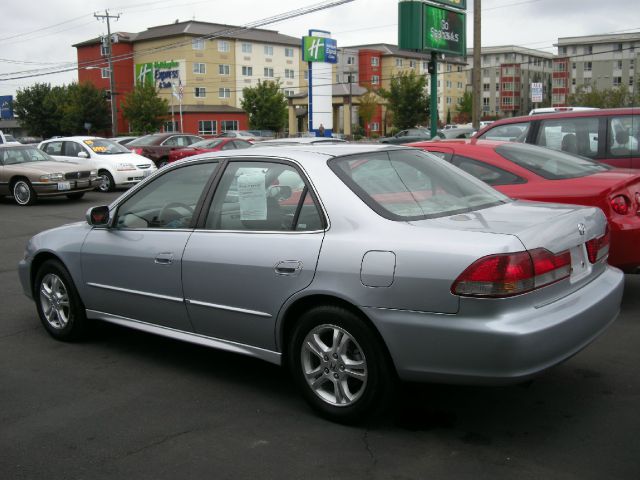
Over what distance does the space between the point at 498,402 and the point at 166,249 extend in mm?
2323

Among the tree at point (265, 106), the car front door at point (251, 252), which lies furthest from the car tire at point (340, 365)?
the tree at point (265, 106)

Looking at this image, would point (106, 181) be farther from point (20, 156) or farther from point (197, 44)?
point (197, 44)

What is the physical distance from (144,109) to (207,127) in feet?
41.0

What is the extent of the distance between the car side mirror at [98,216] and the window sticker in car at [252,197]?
1296mm

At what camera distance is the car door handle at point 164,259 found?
4.65m

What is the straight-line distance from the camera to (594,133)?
8469 millimetres

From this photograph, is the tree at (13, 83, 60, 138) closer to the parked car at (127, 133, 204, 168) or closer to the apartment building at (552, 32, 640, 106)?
the parked car at (127, 133, 204, 168)

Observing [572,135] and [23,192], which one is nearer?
[572,135]

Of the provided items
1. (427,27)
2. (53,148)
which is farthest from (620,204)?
(427,27)

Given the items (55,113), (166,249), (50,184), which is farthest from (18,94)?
(166,249)

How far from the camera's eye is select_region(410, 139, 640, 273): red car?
19.2ft

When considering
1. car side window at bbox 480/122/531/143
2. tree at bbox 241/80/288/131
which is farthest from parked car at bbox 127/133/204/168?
tree at bbox 241/80/288/131

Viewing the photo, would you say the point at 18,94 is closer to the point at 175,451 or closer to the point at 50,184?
the point at 50,184

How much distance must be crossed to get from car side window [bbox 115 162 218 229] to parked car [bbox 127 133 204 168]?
21712 millimetres
